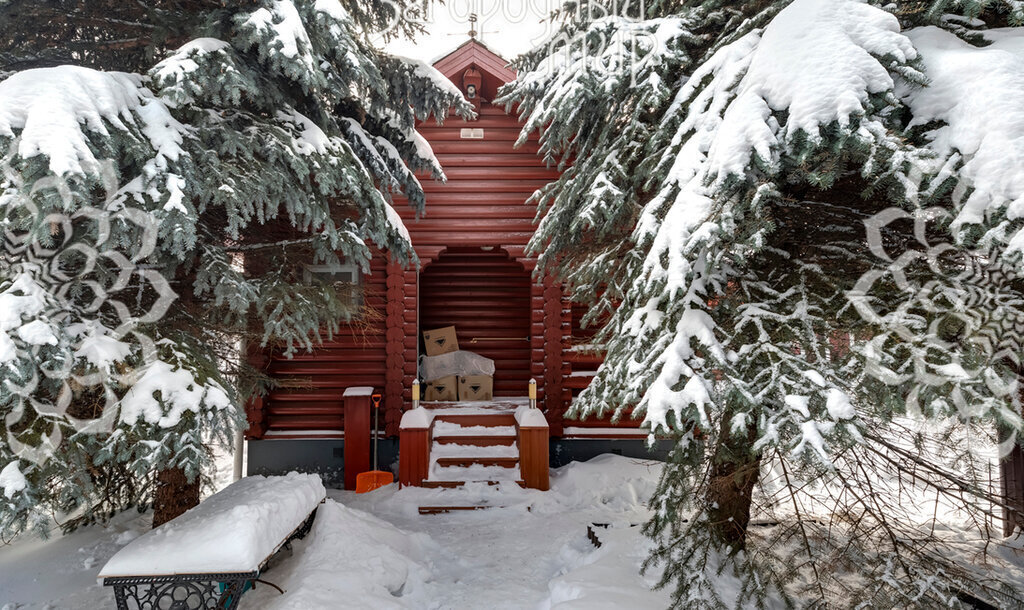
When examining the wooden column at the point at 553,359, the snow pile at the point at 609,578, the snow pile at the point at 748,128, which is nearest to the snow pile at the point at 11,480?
the snow pile at the point at 609,578

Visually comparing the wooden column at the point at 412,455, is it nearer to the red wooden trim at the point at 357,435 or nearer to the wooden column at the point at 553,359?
the red wooden trim at the point at 357,435

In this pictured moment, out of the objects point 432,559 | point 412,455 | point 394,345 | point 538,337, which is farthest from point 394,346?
point 432,559

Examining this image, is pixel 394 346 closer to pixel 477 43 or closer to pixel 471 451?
pixel 471 451

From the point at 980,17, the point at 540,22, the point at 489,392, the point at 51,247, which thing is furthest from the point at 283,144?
the point at 489,392

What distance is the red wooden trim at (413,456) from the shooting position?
7.11 meters

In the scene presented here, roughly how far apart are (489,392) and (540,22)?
20.2 feet

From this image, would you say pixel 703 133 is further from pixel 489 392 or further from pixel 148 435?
pixel 489 392

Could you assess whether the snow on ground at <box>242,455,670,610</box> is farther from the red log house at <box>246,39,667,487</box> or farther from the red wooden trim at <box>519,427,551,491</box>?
the red log house at <box>246,39,667,487</box>

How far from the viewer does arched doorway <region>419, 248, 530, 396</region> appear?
11.0 m

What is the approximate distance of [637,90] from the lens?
14.2ft

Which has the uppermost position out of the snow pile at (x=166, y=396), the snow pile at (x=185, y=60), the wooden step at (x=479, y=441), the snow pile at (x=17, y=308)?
the snow pile at (x=185, y=60)

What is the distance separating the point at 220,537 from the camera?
371cm

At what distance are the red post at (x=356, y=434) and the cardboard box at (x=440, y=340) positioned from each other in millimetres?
2113

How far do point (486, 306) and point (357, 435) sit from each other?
13.3 ft
